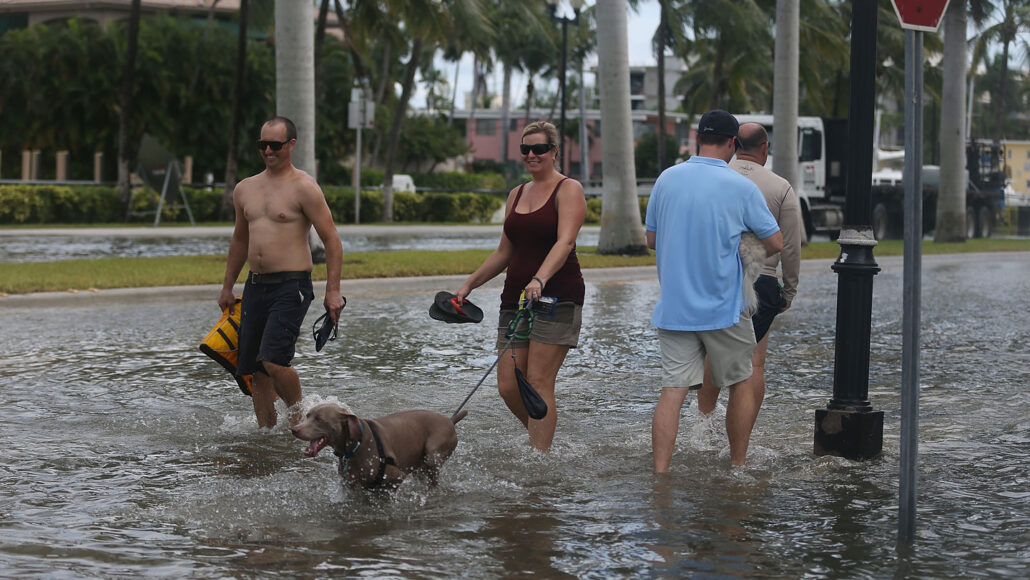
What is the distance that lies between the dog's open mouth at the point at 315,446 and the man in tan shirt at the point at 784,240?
2578mm

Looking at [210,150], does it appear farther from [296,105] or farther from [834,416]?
[834,416]

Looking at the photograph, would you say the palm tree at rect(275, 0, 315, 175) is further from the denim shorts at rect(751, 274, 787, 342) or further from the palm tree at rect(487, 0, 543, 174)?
the palm tree at rect(487, 0, 543, 174)

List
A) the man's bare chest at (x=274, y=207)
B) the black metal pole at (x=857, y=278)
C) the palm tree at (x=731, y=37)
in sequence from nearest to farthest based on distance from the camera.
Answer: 1. the black metal pole at (x=857, y=278)
2. the man's bare chest at (x=274, y=207)
3. the palm tree at (x=731, y=37)

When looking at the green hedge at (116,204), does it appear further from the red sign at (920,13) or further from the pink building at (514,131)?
the pink building at (514,131)

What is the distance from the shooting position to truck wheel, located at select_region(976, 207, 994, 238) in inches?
1580

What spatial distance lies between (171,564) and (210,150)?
1507 inches

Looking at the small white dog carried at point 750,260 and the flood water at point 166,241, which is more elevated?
the small white dog carried at point 750,260

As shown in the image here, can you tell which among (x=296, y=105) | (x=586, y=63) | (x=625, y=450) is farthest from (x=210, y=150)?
(x=586, y=63)

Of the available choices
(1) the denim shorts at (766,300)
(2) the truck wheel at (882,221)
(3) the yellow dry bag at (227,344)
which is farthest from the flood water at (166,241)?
(1) the denim shorts at (766,300)

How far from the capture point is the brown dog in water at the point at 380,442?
560 centimetres

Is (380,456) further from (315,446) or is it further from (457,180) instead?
(457,180)

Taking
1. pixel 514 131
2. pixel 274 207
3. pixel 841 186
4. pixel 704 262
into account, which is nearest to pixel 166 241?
pixel 841 186

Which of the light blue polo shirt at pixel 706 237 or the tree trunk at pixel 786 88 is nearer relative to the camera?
the light blue polo shirt at pixel 706 237

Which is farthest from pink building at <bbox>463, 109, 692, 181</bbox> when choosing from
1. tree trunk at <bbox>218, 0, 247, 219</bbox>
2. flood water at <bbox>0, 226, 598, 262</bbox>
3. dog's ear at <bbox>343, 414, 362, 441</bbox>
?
dog's ear at <bbox>343, 414, 362, 441</bbox>
